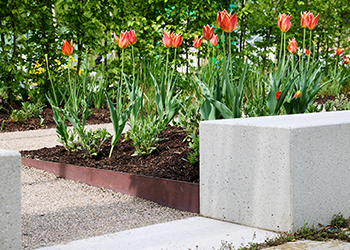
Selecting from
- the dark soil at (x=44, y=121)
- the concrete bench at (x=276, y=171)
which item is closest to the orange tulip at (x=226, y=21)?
the concrete bench at (x=276, y=171)

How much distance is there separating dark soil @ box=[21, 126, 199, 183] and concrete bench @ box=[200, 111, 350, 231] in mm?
430

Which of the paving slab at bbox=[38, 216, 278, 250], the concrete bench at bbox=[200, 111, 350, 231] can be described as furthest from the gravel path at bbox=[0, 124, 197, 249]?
the concrete bench at bbox=[200, 111, 350, 231]

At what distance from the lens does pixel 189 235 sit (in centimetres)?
235

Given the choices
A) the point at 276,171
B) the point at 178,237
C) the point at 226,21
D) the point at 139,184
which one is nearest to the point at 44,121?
the point at 139,184

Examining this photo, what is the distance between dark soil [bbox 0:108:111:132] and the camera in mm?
5609

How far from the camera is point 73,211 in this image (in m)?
2.91

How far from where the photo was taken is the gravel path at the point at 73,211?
2.52m

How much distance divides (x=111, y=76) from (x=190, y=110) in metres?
3.13

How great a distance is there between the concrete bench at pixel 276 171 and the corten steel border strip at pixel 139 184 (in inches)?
7.2

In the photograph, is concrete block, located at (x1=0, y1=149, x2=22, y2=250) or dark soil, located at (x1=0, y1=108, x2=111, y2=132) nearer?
concrete block, located at (x1=0, y1=149, x2=22, y2=250)

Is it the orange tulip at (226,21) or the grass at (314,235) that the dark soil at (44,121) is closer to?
the orange tulip at (226,21)

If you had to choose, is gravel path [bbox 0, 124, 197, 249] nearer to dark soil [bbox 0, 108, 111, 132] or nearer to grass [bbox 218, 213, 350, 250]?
grass [bbox 218, 213, 350, 250]

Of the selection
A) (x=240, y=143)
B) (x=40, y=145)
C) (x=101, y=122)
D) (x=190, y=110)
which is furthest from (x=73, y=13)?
(x=240, y=143)

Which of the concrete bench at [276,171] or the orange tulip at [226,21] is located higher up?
the orange tulip at [226,21]
